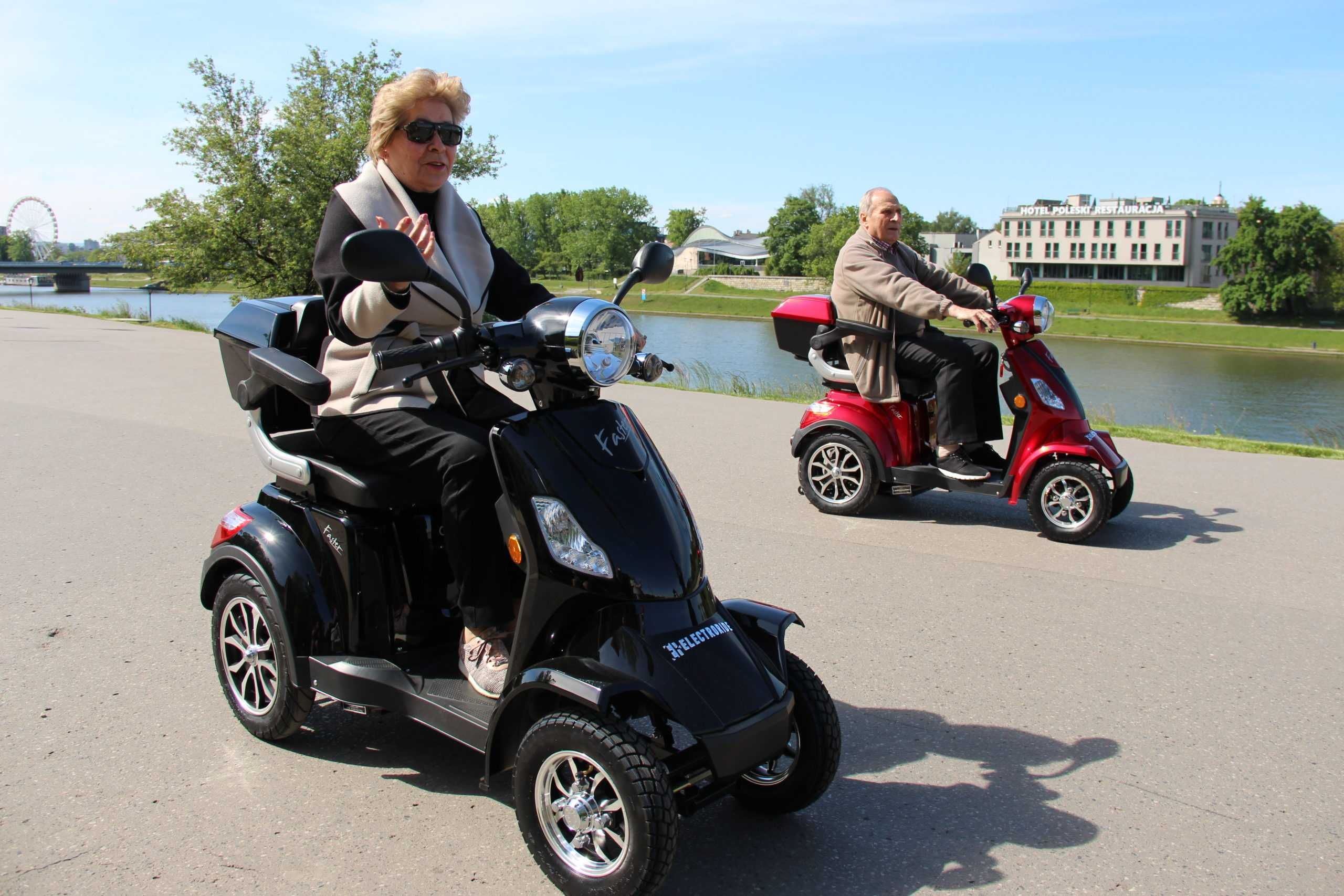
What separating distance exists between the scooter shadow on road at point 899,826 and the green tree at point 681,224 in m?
161

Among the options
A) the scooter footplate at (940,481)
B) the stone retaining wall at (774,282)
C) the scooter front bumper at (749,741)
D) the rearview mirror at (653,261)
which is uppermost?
the stone retaining wall at (774,282)

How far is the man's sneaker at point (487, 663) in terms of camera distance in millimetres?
2906

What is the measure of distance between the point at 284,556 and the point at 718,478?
4.63m

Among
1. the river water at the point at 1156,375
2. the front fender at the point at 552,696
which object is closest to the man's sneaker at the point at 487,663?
the front fender at the point at 552,696

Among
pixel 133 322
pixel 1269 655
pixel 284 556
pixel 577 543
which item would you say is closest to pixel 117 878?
pixel 284 556

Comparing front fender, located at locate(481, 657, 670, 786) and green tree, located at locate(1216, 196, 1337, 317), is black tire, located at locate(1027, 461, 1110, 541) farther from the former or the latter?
green tree, located at locate(1216, 196, 1337, 317)

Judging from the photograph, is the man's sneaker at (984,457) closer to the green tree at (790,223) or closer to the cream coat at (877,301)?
the cream coat at (877,301)

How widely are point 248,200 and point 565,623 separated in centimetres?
3145

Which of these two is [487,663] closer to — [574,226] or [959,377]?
[959,377]

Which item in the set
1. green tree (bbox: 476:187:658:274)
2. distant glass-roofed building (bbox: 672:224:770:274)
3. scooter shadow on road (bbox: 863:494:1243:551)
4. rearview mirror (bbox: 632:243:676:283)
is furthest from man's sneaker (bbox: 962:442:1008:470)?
distant glass-roofed building (bbox: 672:224:770:274)

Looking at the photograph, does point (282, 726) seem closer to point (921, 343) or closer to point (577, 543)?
point (577, 543)

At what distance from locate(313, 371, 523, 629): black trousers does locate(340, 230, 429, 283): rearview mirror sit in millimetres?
593

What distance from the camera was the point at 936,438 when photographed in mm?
6586

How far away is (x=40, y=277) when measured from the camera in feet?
268
